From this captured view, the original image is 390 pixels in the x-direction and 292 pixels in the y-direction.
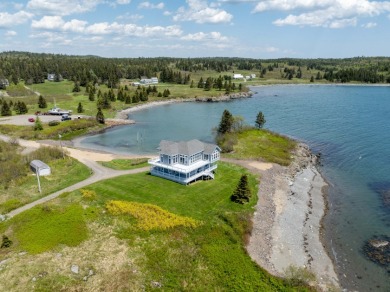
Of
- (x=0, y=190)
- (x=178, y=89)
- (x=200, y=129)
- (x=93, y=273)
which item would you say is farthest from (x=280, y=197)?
→ (x=178, y=89)

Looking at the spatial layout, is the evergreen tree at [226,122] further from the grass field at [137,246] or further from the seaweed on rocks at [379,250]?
the seaweed on rocks at [379,250]

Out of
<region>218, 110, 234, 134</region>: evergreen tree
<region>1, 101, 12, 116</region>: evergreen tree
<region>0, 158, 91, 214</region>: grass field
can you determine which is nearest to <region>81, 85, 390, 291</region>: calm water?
<region>218, 110, 234, 134</region>: evergreen tree

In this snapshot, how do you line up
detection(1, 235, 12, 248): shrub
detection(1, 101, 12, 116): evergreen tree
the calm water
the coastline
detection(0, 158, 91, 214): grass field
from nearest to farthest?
detection(1, 235, 12, 248): shrub → the coastline → the calm water → detection(0, 158, 91, 214): grass field → detection(1, 101, 12, 116): evergreen tree

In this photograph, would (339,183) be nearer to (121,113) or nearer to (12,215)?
(12,215)

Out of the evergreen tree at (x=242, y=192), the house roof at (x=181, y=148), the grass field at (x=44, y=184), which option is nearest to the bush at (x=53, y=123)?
the grass field at (x=44, y=184)

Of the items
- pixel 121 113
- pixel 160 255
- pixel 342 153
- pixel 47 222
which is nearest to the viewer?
pixel 160 255

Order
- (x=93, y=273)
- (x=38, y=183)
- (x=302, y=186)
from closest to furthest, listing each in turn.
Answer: (x=93, y=273), (x=38, y=183), (x=302, y=186)

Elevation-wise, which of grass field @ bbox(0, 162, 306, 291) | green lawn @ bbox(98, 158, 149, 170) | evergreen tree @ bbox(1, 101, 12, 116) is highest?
evergreen tree @ bbox(1, 101, 12, 116)

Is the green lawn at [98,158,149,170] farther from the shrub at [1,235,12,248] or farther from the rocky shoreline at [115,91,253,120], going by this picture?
the rocky shoreline at [115,91,253,120]
